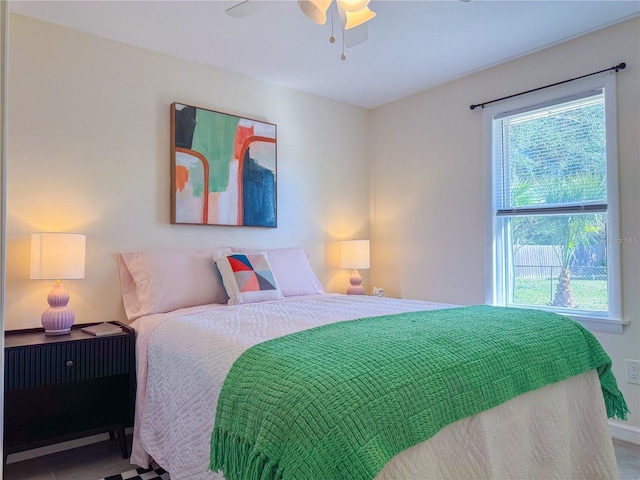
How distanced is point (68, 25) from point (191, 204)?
1269 mm

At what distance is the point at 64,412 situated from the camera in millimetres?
2496

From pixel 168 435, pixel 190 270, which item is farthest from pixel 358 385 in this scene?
pixel 190 270

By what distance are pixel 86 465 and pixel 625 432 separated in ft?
10.1

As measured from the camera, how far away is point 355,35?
2297 millimetres

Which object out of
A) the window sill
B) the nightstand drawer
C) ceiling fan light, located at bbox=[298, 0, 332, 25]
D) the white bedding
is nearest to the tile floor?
the white bedding

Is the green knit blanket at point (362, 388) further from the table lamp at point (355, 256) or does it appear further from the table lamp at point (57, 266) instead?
the table lamp at point (355, 256)

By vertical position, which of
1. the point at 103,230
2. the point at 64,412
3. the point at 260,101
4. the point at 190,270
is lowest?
the point at 64,412

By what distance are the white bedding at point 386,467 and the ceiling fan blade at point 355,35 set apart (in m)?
1.44

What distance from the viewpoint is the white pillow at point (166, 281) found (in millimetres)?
2572

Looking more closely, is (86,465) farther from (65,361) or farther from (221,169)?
(221,169)

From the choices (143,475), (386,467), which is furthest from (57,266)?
(386,467)

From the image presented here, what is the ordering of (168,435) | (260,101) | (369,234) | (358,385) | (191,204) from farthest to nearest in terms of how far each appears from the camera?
(369,234) < (260,101) < (191,204) < (168,435) < (358,385)

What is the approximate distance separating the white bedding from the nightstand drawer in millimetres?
124

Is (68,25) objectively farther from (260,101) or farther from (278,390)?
(278,390)
